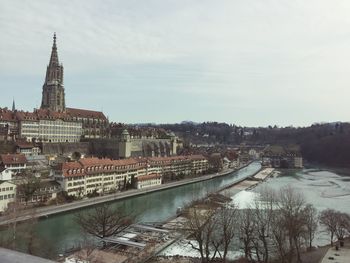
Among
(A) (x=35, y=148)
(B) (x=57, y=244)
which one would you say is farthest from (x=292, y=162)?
(B) (x=57, y=244)

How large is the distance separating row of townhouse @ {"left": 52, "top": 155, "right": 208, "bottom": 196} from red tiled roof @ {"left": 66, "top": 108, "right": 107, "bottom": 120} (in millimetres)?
15732

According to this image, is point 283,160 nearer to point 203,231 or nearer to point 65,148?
point 65,148

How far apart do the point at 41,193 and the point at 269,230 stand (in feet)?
47.7

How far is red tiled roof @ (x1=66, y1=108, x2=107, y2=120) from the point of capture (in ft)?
180

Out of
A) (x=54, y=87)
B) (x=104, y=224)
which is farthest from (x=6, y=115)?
(x=104, y=224)

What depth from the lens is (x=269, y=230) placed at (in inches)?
686

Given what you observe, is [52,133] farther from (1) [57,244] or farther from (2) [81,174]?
(1) [57,244]

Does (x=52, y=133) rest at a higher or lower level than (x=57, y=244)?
higher

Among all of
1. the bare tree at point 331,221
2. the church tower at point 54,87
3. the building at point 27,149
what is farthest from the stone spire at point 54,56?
the bare tree at point 331,221

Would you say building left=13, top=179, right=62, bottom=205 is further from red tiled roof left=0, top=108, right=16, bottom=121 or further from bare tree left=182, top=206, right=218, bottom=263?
red tiled roof left=0, top=108, right=16, bottom=121

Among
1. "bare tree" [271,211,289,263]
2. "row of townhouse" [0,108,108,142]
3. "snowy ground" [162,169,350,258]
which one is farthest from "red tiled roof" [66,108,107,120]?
"bare tree" [271,211,289,263]

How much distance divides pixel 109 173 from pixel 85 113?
998 inches

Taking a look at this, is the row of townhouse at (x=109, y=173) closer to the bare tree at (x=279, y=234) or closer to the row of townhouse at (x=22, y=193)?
the row of townhouse at (x=22, y=193)

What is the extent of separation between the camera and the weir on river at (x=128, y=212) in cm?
1806
